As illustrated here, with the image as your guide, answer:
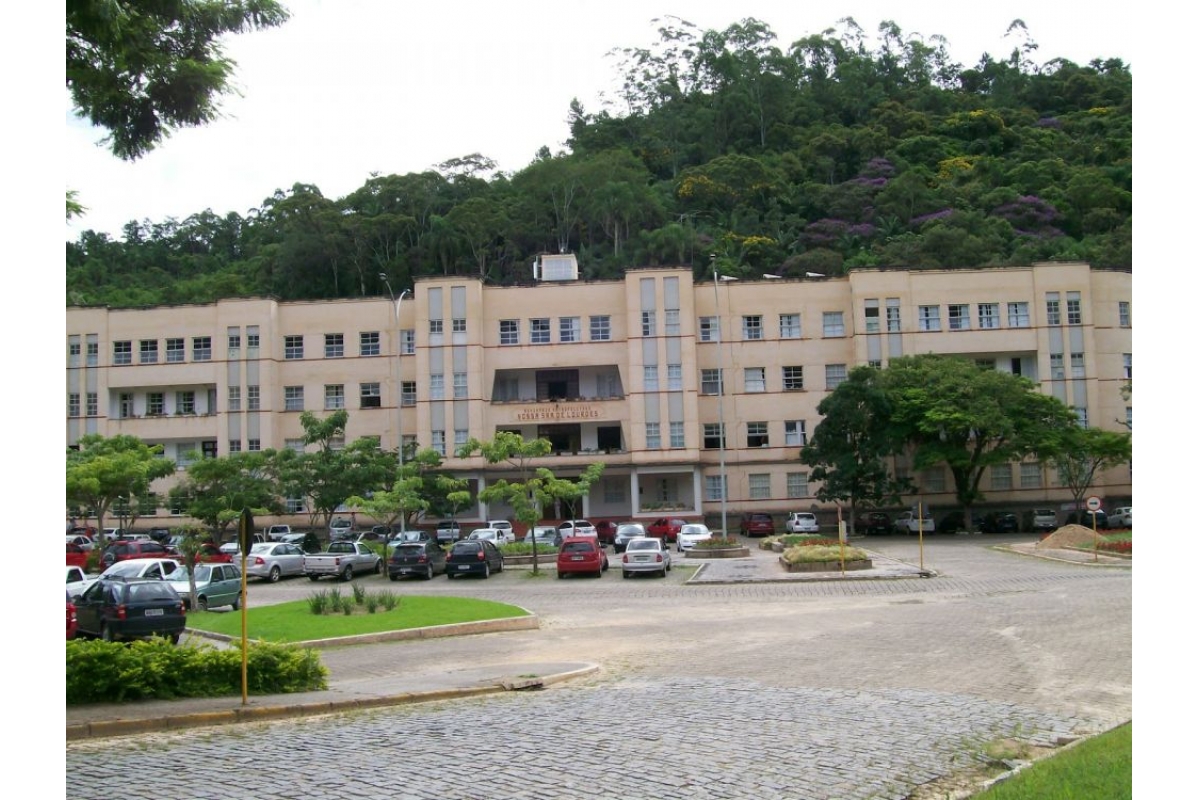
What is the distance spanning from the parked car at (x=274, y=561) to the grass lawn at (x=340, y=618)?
11.1 metres

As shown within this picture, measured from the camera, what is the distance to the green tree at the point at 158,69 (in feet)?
35.0

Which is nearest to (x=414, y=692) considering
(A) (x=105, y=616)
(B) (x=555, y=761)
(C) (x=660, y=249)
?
(B) (x=555, y=761)

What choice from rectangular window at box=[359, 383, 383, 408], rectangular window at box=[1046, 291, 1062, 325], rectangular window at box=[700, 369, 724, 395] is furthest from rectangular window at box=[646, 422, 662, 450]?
rectangular window at box=[1046, 291, 1062, 325]

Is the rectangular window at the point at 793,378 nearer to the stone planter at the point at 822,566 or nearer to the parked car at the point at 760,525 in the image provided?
the parked car at the point at 760,525

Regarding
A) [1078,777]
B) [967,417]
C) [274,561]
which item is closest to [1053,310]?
[967,417]

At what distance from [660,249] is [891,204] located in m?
22.1

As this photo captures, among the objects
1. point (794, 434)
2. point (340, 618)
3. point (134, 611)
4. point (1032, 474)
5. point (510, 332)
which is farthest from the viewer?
point (510, 332)

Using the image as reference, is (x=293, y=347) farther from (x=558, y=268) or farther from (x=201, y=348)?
(x=558, y=268)

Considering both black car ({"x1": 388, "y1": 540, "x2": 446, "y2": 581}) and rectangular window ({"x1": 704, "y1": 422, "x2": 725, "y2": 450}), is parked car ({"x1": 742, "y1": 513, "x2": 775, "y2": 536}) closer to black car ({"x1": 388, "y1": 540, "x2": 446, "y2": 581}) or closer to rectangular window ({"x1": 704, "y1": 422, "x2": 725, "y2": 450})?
rectangular window ({"x1": 704, "y1": 422, "x2": 725, "y2": 450})

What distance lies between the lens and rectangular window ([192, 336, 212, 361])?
64.1 meters

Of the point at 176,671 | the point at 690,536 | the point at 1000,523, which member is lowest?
the point at 1000,523

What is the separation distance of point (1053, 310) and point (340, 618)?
51.9m

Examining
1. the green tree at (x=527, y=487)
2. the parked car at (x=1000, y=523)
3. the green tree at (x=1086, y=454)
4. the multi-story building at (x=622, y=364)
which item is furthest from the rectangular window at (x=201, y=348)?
the green tree at (x=1086, y=454)

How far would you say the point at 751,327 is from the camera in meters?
63.5
